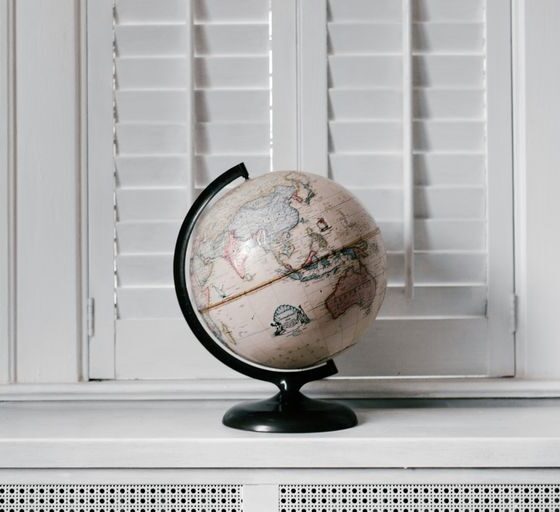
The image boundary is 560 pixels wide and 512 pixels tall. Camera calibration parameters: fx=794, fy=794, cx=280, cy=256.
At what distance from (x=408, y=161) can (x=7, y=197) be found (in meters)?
0.85

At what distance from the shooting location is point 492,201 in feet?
5.56

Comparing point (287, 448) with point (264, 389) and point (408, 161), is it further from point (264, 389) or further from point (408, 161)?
point (408, 161)

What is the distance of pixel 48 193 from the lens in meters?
1.68

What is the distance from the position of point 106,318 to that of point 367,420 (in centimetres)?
60

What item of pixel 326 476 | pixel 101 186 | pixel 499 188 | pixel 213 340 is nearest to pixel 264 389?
pixel 213 340

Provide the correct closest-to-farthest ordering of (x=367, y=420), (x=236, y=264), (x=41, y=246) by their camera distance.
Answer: (x=236, y=264)
(x=367, y=420)
(x=41, y=246)

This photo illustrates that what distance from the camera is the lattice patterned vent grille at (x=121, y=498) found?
1.33 metres

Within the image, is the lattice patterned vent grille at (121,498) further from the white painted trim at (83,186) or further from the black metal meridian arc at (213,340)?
the white painted trim at (83,186)

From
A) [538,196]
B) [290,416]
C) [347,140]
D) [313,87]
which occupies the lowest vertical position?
[290,416]

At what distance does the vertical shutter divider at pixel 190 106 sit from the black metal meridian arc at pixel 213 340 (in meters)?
0.26

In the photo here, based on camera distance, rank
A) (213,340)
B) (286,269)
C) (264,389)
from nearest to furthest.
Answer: (286,269) < (213,340) < (264,389)

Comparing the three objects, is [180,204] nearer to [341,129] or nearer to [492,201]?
[341,129]

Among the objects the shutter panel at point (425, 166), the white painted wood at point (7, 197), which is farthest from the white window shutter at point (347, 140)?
the white painted wood at point (7, 197)

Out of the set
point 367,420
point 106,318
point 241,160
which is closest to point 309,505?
point 367,420
